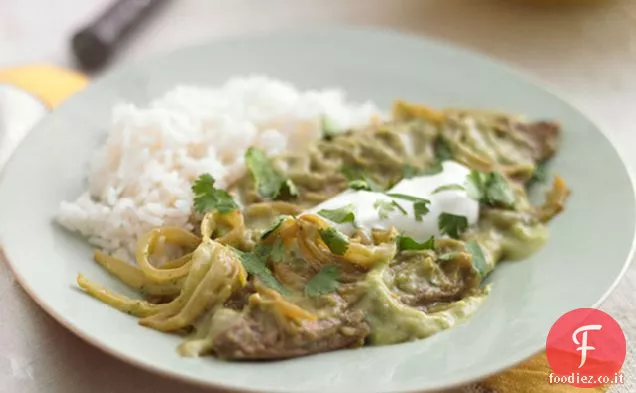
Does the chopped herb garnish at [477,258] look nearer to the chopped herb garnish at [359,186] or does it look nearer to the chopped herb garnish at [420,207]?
the chopped herb garnish at [420,207]

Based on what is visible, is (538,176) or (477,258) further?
(538,176)

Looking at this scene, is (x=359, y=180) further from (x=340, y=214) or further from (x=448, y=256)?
(x=448, y=256)

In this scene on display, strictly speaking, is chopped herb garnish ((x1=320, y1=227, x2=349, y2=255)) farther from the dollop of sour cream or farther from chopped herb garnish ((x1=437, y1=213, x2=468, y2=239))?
chopped herb garnish ((x1=437, y1=213, x2=468, y2=239))

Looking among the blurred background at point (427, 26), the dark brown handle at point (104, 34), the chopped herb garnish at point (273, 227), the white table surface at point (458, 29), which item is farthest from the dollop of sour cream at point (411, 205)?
the dark brown handle at point (104, 34)

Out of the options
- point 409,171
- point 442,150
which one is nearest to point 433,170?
point 409,171

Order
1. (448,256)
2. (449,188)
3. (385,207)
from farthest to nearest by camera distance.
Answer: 1. (449,188)
2. (385,207)
3. (448,256)
